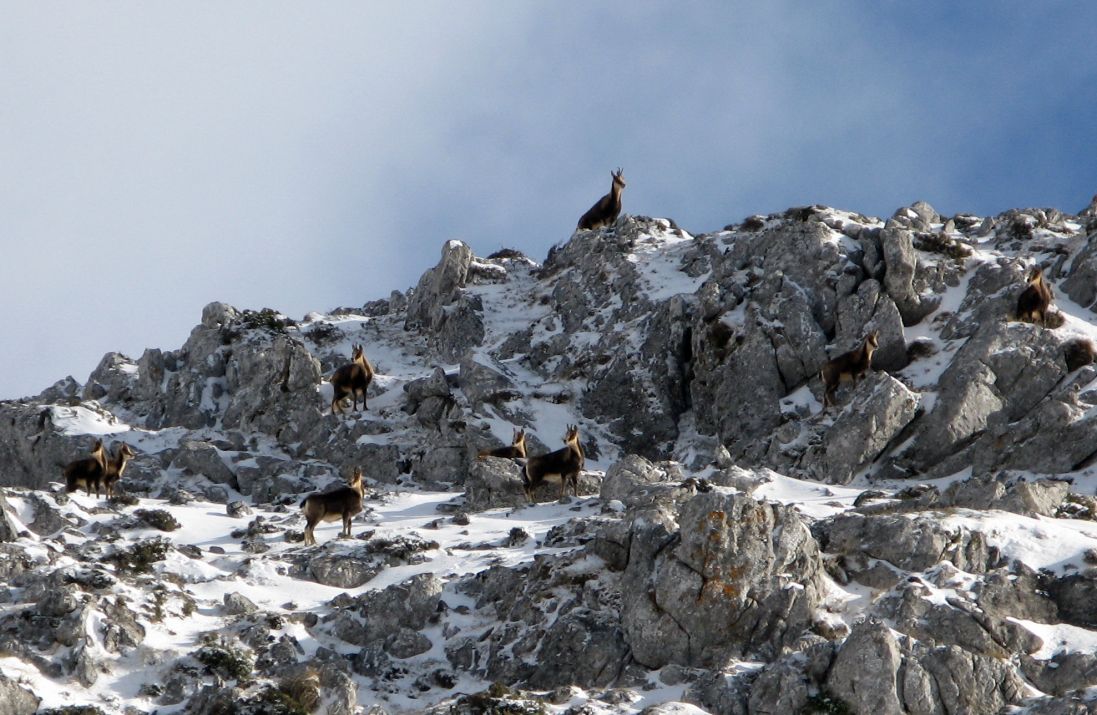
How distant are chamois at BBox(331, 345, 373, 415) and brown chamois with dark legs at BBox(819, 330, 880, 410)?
14.3m

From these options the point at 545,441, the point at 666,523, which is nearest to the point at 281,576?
the point at 666,523

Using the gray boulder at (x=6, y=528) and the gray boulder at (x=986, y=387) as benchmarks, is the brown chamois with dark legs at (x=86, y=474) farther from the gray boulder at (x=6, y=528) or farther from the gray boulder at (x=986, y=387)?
the gray boulder at (x=986, y=387)

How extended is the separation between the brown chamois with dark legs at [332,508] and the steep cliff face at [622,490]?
60 cm

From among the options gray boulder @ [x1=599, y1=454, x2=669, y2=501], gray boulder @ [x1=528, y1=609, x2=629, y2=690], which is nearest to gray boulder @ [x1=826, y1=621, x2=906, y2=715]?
gray boulder @ [x1=528, y1=609, x2=629, y2=690]

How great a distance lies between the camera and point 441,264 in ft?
173

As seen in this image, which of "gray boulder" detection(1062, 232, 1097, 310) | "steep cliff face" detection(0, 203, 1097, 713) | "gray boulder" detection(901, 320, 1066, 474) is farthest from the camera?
"gray boulder" detection(1062, 232, 1097, 310)

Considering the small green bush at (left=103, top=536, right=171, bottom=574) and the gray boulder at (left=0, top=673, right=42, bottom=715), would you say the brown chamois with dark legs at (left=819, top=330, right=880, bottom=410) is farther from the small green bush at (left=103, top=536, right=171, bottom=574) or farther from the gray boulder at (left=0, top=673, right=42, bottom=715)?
the gray boulder at (left=0, top=673, right=42, bottom=715)

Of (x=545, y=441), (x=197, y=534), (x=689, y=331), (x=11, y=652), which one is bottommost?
(x=11, y=652)

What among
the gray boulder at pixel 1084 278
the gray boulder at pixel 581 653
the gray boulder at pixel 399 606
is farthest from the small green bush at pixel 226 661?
the gray boulder at pixel 1084 278

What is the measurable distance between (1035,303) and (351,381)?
2069 cm

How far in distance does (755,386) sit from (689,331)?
4587 millimetres

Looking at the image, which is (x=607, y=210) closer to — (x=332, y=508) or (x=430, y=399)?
(x=430, y=399)

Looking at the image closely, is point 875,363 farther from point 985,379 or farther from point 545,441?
point 545,441

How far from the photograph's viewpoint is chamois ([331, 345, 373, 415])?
135 feet
